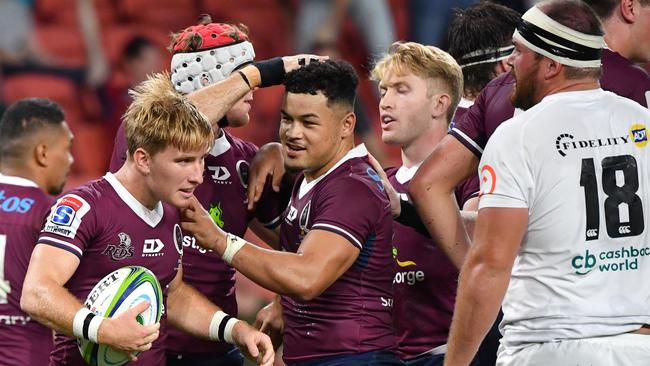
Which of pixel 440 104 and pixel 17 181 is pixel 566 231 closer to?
pixel 440 104

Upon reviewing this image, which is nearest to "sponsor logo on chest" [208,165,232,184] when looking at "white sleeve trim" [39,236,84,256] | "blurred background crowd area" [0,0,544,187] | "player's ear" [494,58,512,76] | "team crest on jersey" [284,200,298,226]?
"team crest on jersey" [284,200,298,226]

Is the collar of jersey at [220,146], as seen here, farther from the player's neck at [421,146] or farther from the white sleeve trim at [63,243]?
the white sleeve trim at [63,243]

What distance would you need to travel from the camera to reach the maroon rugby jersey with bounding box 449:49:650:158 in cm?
527

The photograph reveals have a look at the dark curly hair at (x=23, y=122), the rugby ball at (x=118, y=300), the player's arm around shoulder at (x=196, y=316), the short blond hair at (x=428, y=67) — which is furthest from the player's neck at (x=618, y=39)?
the dark curly hair at (x=23, y=122)

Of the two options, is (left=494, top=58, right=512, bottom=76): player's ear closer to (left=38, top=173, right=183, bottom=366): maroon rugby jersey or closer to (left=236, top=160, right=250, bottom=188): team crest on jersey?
(left=236, top=160, right=250, bottom=188): team crest on jersey

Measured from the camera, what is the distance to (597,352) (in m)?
4.52

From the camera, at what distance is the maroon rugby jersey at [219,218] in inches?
231

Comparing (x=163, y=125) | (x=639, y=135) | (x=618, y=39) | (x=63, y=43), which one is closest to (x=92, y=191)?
(x=163, y=125)

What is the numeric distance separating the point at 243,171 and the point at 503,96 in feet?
5.13

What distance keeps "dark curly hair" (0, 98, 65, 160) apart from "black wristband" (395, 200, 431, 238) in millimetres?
3026

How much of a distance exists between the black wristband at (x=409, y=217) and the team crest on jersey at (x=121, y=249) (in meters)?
1.51

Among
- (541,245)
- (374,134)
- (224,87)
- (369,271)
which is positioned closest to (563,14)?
(541,245)

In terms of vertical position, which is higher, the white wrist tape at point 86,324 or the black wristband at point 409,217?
the black wristband at point 409,217

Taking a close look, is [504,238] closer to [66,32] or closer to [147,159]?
[147,159]
